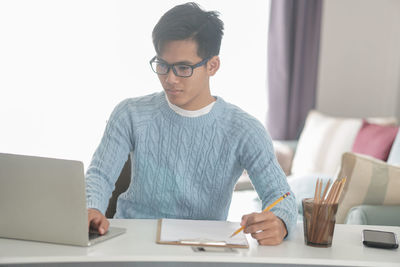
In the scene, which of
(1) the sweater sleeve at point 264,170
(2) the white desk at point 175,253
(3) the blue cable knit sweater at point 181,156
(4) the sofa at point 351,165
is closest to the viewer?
(2) the white desk at point 175,253

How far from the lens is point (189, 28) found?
5.32ft

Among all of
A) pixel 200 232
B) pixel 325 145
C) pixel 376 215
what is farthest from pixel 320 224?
pixel 325 145

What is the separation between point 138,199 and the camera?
1.73 meters

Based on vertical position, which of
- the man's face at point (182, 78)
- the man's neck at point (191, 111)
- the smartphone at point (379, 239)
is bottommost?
the smartphone at point (379, 239)

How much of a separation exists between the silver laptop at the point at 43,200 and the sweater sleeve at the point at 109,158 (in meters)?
0.27

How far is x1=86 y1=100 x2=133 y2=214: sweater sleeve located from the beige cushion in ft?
6.56

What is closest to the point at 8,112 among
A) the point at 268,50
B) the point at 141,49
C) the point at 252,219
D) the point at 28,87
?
the point at 28,87

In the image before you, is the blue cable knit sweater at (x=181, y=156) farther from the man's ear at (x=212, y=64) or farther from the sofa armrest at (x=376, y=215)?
the sofa armrest at (x=376, y=215)

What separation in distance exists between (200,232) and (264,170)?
1.21 feet

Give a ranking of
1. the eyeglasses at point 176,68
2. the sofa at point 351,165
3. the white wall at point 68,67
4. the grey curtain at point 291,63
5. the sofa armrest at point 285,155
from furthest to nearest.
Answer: the grey curtain at point 291,63, the sofa armrest at point 285,155, the white wall at point 68,67, the sofa at point 351,165, the eyeglasses at point 176,68

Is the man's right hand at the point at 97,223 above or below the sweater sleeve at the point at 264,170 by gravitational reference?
below

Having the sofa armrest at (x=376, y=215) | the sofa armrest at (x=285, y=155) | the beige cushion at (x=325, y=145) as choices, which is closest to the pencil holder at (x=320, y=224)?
the sofa armrest at (x=376, y=215)

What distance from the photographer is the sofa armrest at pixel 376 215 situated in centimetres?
198

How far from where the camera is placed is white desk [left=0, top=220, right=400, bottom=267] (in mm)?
1137
